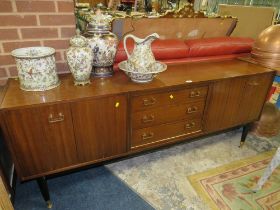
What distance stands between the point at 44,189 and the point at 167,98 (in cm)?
96

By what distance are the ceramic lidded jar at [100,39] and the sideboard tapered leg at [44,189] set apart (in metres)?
0.78

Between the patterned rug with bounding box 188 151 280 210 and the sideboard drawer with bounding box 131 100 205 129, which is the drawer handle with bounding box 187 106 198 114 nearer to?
the sideboard drawer with bounding box 131 100 205 129

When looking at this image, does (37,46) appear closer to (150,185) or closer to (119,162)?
(119,162)

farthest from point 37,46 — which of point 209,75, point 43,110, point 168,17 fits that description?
point 168,17

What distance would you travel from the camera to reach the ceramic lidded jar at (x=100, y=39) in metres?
1.24

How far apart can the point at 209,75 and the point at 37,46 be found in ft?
3.77

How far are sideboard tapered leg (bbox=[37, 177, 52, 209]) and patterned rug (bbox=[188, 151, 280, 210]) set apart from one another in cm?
100

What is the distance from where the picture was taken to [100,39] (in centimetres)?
124

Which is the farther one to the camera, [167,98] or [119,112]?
[167,98]

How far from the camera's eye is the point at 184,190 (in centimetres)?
152

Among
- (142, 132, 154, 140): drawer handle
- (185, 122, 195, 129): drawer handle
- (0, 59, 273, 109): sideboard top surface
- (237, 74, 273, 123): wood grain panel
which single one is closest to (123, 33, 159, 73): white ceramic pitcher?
(0, 59, 273, 109): sideboard top surface

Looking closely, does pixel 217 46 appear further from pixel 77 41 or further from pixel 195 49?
pixel 77 41

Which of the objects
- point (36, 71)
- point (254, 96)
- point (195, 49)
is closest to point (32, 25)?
point (36, 71)

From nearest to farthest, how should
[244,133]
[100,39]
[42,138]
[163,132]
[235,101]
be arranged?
[42,138], [100,39], [163,132], [235,101], [244,133]
